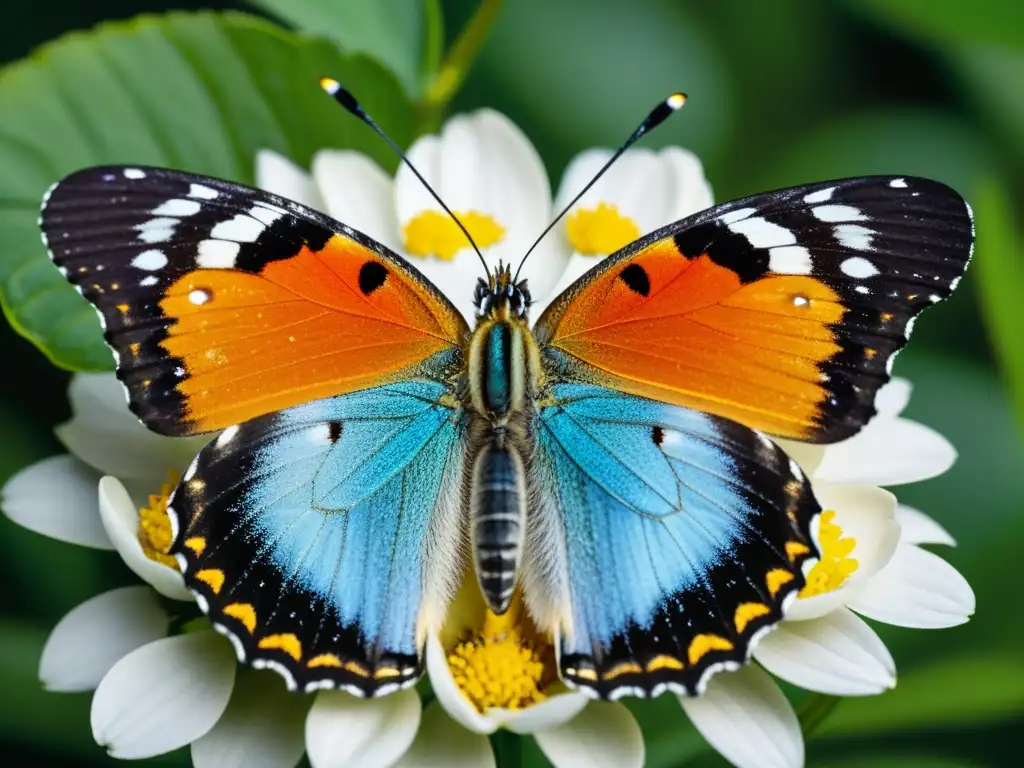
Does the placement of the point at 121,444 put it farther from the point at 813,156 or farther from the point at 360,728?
the point at 813,156

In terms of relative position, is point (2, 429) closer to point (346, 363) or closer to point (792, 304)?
point (346, 363)

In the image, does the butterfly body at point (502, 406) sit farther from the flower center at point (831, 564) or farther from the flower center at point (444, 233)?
the flower center at point (444, 233)

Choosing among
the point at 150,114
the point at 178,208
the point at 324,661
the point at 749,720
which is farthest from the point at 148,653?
the point at 150,114

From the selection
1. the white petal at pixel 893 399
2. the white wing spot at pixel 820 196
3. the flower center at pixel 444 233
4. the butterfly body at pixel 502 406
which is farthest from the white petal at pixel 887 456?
the flower center at pixel 444 233

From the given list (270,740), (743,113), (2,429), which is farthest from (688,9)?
(270,740)

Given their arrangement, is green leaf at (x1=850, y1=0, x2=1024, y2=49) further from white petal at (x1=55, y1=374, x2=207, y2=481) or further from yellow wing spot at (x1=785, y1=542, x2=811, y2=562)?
white petal at (x1=55, y1=374, x2=207, y2=481)

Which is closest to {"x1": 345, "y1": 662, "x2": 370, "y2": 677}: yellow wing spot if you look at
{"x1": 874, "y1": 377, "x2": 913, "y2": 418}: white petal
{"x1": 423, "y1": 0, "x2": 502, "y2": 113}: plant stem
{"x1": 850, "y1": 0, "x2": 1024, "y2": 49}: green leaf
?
{"x1": 874, "y1": 377, "x2": 913, "y2": 418}: white petal
